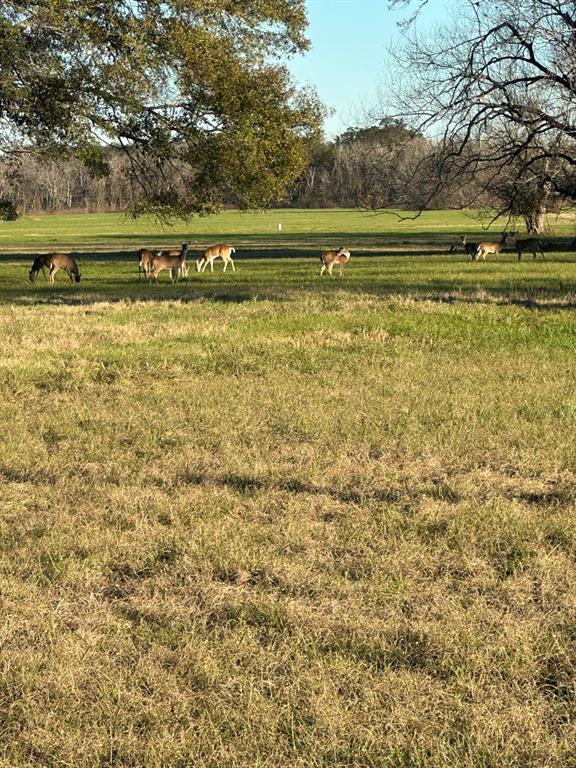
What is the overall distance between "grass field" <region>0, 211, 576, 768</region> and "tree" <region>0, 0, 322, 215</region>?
820 cm

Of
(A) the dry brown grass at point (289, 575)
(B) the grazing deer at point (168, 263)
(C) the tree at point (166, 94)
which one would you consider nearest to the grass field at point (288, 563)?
(A) the dry brown grass at point (289, 575)

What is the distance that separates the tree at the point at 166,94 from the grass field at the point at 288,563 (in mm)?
8202

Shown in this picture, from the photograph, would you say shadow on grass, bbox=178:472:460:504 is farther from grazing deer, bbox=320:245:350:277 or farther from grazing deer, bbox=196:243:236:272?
grazing deer, bbox=196:243:236:272

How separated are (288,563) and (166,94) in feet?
51.8

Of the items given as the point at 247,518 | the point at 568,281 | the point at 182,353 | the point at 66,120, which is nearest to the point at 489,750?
the point at 247,518

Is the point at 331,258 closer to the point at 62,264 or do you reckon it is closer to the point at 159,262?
the point at 159,262

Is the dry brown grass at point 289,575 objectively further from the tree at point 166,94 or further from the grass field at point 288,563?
the tree at point 166,94

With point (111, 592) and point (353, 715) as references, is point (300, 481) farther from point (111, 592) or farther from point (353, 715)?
point (353, 715)

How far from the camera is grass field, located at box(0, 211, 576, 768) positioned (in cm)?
303

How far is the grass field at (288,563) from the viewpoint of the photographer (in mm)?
3029

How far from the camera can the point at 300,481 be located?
19.3ft

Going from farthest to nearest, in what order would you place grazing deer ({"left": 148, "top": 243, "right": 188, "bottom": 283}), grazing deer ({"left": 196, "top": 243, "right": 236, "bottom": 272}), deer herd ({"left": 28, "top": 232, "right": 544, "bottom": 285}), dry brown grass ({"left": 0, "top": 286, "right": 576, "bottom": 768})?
1. grazing deer ({"left": 196, "top": 243, "right": 236, "bottom": 272})
2. deer herd ({"left": 28, "top": 232, "right": 544, "bottom": 285})
3. grazing deer ({"left": 148, "top": 243, "right": 188, "bottom": 283})
4. dry brown grass ({"left": 0, "top": 286, "right": 576, "bottom": 768})

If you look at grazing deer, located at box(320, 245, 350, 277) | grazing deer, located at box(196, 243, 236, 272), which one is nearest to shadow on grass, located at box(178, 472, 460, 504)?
grazing deer, located at box(320, 245, 350, 277)

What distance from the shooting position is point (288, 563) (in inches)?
174
